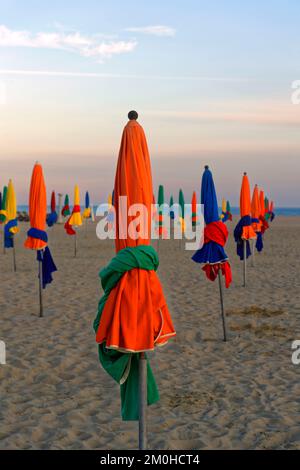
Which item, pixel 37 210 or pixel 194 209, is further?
pixel 194 209

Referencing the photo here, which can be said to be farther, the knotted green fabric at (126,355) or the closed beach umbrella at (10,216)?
the closed beach umbrella at (10,216)

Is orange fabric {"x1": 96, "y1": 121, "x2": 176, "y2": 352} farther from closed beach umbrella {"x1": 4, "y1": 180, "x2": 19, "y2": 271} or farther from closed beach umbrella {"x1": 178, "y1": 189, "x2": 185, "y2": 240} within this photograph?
closed beach umbrella {"x1": 178, "y1": 189, "x2": 185, "y2": 240}

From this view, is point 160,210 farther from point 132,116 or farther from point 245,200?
point 132,116

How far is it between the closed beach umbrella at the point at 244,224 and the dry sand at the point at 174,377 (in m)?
1.28

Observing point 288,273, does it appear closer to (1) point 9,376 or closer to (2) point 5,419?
(1) point 9,376

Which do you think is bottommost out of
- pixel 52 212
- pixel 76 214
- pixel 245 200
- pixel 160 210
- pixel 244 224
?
pixel 244 224

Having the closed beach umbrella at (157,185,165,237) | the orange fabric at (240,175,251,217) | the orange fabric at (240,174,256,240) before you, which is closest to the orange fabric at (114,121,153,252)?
the orange fabric at (240,174,256,240)

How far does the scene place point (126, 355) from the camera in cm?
405

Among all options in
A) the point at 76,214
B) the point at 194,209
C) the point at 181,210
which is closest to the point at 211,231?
the point at 76,214

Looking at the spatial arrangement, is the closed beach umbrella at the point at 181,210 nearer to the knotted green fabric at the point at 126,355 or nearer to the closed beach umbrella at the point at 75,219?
the closed beach umbrella at the point at 75,219

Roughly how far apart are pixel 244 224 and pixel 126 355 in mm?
10929

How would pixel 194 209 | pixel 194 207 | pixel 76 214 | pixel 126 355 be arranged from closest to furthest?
pixel 126 355 < pixel 76 214 < pixel 194 209 < pixel 194 207

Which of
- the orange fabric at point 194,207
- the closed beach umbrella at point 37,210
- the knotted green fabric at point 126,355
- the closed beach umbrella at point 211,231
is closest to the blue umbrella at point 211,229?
the closed beach umbrella at point 211,231

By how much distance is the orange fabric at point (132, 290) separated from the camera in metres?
3.89
